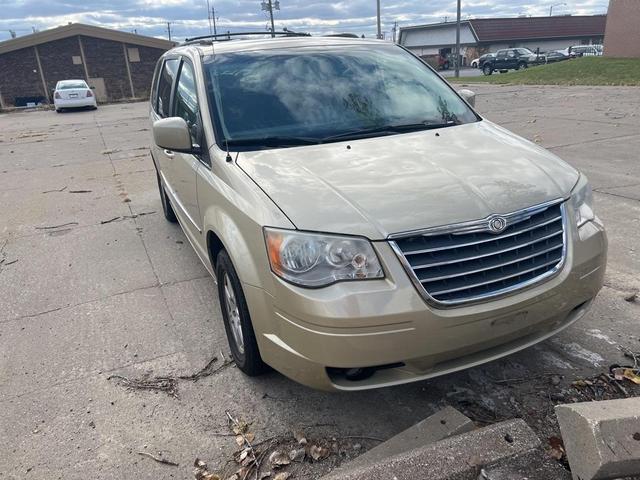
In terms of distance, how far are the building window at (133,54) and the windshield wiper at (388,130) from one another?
40676 millimetres

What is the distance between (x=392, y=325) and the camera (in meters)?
2.16

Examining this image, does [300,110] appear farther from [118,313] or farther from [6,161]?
[6,161]

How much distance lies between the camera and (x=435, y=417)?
247 centimetres

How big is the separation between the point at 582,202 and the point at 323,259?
1.51m

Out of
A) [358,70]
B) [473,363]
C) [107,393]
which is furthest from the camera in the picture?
[358,70]

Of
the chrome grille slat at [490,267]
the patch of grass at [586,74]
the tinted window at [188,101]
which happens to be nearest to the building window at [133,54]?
the patch of grass at [586,74]

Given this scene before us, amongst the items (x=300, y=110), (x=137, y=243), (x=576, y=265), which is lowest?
(x=137, y=243)

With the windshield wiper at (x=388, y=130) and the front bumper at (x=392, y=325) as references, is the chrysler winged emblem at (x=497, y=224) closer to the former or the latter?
the front bumper at (x=392, y=325)

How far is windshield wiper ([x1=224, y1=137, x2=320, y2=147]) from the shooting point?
10.1 feet

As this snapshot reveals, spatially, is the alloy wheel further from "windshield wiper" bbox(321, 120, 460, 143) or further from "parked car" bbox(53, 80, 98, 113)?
"parked car" bbox(53, 80, 98, 113)

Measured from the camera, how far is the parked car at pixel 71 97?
81.2 feet

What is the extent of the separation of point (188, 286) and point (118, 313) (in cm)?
62

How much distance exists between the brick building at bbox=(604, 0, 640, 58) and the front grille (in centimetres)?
3430

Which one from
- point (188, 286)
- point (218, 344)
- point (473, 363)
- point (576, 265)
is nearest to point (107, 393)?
point (218, 344)
